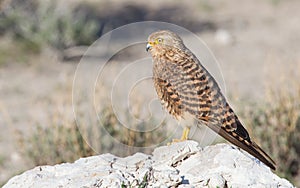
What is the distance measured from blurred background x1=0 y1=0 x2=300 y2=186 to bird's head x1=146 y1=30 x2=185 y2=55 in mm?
1548

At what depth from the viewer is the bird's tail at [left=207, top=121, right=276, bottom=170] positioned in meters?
4.72

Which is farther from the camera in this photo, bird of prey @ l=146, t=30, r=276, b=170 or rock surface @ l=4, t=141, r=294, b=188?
bird of prey @ l=146, t=30, r=276, b=170

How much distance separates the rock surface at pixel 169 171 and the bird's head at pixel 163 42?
2.96ft

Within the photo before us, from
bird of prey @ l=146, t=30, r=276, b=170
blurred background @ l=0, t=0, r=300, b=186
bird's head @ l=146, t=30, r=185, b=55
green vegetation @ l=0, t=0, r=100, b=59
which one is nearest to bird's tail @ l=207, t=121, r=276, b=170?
bird of prey @ l=146, t=30, r=276, b=170

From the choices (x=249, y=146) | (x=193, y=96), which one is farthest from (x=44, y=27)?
(x=249, y=146)

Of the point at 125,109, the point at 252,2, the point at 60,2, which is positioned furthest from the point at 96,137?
the point at 252,2

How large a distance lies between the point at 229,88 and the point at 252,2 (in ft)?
17.5

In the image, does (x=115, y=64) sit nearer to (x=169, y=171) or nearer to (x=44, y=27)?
(x=44, y=27)

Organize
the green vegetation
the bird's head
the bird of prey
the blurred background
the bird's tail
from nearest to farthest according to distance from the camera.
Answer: the bird's tail < the bird of prey < the bird's head < the blurred background < the green vegetation

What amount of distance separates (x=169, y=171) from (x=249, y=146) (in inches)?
26.7

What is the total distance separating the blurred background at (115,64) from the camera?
7.13 metres

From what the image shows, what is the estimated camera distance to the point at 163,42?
5.52m

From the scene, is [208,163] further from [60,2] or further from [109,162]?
[60,2]

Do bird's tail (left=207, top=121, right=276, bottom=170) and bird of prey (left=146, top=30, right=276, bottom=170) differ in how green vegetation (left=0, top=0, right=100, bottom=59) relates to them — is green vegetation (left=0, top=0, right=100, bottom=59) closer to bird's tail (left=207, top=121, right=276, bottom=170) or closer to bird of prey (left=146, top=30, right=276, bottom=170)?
bird of prey (left=146, top=30, right=276, bottom=170)
